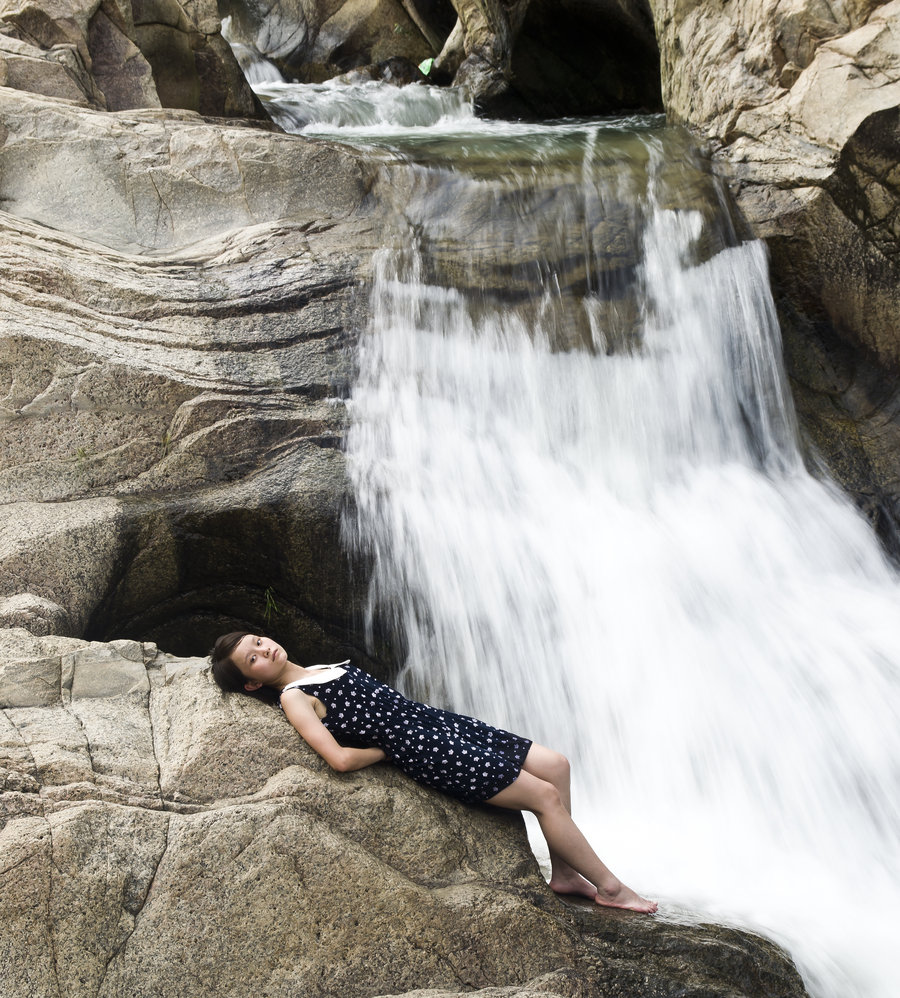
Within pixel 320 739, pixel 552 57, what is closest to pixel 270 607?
pixel 320 739

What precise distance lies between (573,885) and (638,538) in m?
2.78

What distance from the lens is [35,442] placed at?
16.8ft

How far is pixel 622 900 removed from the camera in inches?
136

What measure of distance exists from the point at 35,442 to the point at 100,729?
237 cm

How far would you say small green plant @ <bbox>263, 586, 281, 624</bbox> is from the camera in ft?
17.5

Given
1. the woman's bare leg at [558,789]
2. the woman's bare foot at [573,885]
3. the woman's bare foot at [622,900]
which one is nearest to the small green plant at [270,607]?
the woman's bare leg at [558,789]

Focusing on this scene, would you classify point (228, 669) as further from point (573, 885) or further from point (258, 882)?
Result: point (573, 885)

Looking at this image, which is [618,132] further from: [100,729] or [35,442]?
[100,729]

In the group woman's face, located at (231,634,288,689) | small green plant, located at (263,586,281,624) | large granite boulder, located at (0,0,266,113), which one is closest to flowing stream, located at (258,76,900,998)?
small green plant, located at (263,586,281,624)

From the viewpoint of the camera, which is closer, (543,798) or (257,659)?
(543,798)

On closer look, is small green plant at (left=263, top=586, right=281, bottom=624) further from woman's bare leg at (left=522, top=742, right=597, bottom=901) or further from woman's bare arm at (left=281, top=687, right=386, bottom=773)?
woman's bare leg at (left=522, top=742, right=597, bottom=901)

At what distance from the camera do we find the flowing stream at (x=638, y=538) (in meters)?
4.38

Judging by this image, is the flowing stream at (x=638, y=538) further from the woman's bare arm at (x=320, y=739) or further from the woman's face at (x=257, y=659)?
the woman's face at (x=257, y=659)

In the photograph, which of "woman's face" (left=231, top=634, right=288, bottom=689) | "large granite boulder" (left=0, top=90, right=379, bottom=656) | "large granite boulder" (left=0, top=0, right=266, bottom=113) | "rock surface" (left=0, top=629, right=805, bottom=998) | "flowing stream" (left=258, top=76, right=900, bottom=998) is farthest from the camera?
"large granite boulder" (left=0, top=0, right=266, bottom=113)
